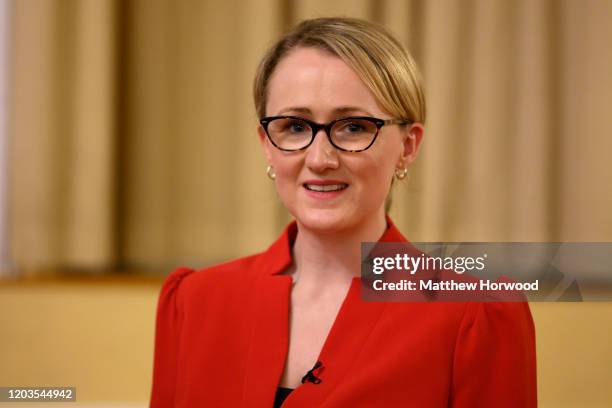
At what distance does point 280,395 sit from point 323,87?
1.41ft

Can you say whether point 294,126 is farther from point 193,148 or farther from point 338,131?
point 193,148

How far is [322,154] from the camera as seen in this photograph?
90cm

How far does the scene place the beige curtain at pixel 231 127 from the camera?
5.60 feet

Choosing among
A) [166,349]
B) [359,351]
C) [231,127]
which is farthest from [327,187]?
[231,127]

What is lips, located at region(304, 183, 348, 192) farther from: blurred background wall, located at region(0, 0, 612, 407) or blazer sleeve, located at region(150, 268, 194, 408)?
blurred background wall, located at region(0, 0, 612, 407)

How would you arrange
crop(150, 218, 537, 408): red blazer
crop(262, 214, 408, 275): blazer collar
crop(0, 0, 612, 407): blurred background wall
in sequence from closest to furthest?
crop(150, 218, 537, 408): red blazer, crop(262, 214, 408, 275): blazer collar, crop(0, 0, 612, 407): blurred background wall

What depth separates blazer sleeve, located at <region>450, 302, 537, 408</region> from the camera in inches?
34.9

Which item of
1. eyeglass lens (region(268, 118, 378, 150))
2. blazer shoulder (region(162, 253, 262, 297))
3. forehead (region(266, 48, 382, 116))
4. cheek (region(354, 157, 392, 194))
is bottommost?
blazer shoulder (region(162, 253, 262, 297))

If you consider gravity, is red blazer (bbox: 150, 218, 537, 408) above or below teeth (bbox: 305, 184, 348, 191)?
below

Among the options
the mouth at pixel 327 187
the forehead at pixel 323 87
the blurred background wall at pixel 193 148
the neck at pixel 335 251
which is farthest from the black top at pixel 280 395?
the blurred background wall at pixel 193 148

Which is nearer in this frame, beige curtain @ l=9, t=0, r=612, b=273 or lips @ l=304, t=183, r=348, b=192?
lips @ l=304, t=183, r=348, b=192

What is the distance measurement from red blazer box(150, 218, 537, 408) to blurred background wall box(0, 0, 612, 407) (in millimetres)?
722

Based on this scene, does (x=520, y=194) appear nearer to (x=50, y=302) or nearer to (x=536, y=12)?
(x=536, y=12)

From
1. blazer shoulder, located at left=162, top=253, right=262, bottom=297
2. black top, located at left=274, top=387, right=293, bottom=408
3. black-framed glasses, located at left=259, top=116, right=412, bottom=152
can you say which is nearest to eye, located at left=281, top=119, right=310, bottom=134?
black-framed glasses, located at left=259, top=116, right=412, bottom=152
